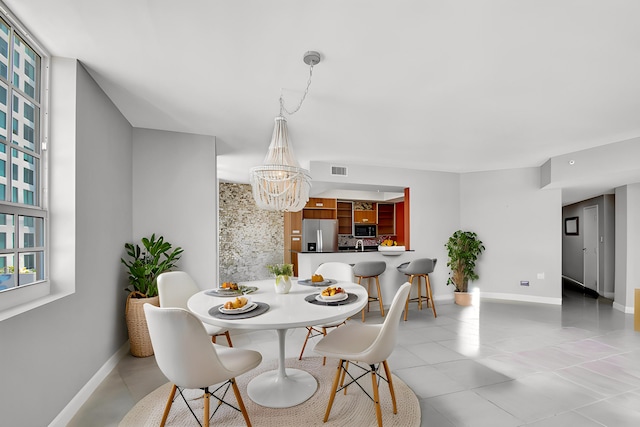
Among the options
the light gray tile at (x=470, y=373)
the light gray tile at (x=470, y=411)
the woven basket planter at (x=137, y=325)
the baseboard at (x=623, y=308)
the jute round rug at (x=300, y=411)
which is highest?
the woven basket planter at (x=137, y=325)

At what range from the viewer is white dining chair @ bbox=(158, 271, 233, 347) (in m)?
2.67

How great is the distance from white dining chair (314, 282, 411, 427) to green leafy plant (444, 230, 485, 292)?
3796 mm

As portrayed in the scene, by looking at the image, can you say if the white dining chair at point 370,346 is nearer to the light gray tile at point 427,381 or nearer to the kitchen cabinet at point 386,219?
the light gray tile at point 427,381

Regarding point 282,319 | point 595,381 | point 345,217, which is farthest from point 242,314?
point 345,217

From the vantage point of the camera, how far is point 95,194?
8.44 feet

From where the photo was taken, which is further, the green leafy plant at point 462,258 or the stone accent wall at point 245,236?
the stone accent wall at point 245,236

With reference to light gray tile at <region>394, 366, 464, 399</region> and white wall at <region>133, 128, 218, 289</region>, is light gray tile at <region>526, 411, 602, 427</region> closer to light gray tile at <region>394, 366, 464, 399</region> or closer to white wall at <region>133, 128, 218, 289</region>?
light gray tile at <region>394, 366, 464, 399</region>

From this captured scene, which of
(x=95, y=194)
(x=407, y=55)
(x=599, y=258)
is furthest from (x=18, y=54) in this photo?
(x=599, y=258)

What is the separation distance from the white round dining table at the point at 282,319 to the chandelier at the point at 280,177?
78 cm

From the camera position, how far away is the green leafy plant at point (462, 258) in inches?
220

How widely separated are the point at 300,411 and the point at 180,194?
2691 millimetres

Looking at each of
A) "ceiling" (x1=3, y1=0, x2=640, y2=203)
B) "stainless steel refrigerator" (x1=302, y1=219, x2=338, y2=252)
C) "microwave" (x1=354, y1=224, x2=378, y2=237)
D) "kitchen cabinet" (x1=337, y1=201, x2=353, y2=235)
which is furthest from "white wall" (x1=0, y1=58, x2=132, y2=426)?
"microwave" (x1=354, y1=224, x2=378, y2=237)

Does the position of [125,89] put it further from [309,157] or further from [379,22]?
[309,157]

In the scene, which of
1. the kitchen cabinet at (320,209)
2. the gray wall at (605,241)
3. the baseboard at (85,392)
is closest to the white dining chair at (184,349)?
the baseboard at (85,392)
